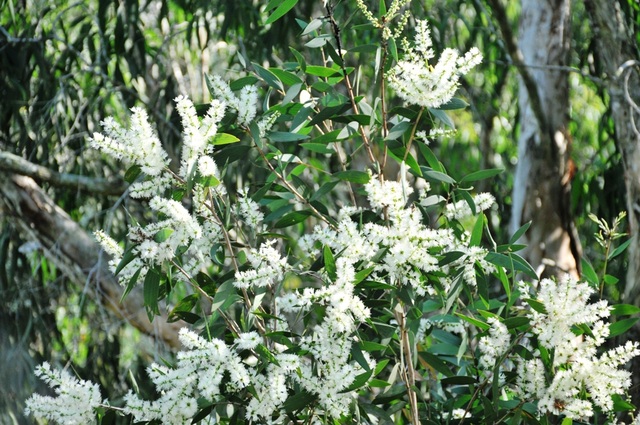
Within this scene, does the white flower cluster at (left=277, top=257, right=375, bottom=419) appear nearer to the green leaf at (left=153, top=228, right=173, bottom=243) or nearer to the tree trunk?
the green leaf at (left=153, top=228, right=173, bottom=243)

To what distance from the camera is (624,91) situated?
9.34 ft

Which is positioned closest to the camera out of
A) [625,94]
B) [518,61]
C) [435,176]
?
[435,176]

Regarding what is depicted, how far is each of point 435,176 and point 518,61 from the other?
1.54m

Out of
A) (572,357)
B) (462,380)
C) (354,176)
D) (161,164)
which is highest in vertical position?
(161,164)

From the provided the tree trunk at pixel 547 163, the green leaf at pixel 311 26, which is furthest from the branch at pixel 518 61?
the green leaf at pixel 311 26

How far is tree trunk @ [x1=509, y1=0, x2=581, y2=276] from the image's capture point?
10.7ft

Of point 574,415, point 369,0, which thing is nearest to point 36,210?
point 369,0

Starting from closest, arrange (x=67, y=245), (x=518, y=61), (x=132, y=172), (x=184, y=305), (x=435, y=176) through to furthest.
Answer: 1. (x=132, y=172)
2. (x=435, y=176)
3. (x=184, y=305)
4. (x=518, y=61)
5. (x=67, y=245)

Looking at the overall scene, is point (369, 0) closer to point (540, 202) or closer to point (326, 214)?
point (540, 202)

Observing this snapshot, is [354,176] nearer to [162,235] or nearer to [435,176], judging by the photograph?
[435,176]

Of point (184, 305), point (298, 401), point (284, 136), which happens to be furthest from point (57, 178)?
point (298, 401)

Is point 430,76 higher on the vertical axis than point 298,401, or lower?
higher

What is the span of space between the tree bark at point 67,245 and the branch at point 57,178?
0.20 feet

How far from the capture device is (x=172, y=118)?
12.8 ft
